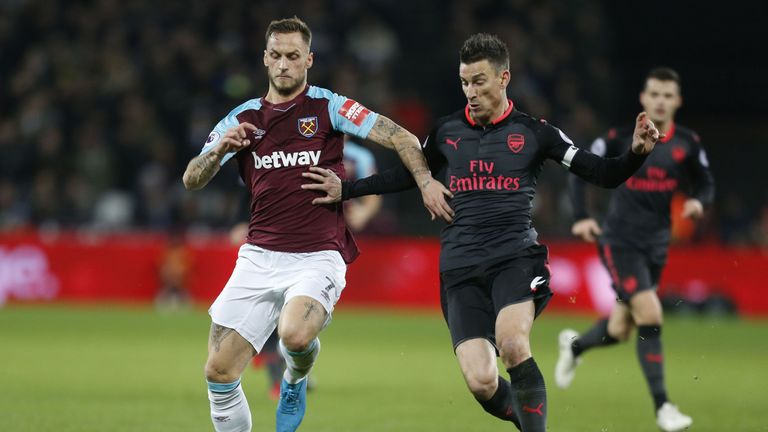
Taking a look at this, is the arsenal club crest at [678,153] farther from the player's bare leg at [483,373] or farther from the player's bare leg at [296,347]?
the player's bare leg at [296,347]

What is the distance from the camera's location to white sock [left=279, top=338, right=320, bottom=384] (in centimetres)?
671

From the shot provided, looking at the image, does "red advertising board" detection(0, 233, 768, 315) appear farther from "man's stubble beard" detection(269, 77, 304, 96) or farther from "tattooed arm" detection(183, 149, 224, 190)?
"tattooed arm" detection(183, 149, 224, 190)

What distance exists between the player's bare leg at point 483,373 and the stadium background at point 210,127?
932 cm

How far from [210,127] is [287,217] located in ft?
41.3

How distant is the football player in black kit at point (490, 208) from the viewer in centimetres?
650

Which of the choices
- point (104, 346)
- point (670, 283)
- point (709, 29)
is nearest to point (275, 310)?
point (104, 346)

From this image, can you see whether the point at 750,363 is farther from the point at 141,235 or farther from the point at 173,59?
the point at 173,59

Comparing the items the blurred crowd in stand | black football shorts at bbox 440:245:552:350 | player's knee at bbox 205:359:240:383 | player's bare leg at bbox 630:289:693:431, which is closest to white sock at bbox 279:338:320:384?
player's knee at bbox 205:359:240:383

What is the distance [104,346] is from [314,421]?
19.1 feet

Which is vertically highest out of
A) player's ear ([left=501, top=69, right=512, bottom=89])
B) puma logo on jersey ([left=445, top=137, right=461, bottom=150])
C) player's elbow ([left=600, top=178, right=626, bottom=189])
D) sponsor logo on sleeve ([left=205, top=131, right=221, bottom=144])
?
player's ear ([left=501, top=69, right=512, bottom=89])

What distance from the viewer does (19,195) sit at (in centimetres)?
1884

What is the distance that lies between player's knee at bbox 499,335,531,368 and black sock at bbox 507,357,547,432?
0.09 feet

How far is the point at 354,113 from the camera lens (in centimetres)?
685

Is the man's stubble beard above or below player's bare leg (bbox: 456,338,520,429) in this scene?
above
